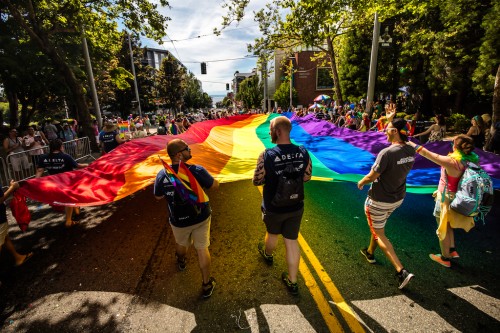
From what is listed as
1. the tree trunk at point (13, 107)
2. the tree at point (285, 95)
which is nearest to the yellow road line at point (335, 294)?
the tree trunk at point (13, 107)

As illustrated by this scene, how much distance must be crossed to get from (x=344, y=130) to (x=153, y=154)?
5079 millimetres

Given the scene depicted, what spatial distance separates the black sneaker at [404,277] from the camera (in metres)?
3.04

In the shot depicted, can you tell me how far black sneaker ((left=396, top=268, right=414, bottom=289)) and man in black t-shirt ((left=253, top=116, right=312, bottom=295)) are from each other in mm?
1287

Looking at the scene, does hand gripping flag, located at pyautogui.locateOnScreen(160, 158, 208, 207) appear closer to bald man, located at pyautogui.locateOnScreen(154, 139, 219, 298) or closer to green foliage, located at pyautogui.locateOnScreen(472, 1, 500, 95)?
bald man, located at pyautogui.locateOnScreen(154, 139, 219, 298)

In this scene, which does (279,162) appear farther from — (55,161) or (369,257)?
(55,161)

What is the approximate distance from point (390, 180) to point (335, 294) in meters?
1.56

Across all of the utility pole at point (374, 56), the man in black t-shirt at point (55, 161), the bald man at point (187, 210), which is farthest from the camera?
the utility pole at point (374, 56)

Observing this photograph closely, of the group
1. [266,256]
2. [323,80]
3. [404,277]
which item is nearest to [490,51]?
[404,277]

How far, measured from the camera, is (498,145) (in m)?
7.39

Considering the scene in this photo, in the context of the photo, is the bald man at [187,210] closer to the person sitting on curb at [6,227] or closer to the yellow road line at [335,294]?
the yellow road line at [335,294]

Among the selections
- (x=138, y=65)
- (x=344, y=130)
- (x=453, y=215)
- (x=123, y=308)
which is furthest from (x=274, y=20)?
(x=138, y=65)

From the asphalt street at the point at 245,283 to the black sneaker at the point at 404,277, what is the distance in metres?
0.13

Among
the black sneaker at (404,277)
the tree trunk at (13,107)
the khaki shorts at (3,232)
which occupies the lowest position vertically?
the black sneaker at (404,277)

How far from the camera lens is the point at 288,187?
2.83 metres
